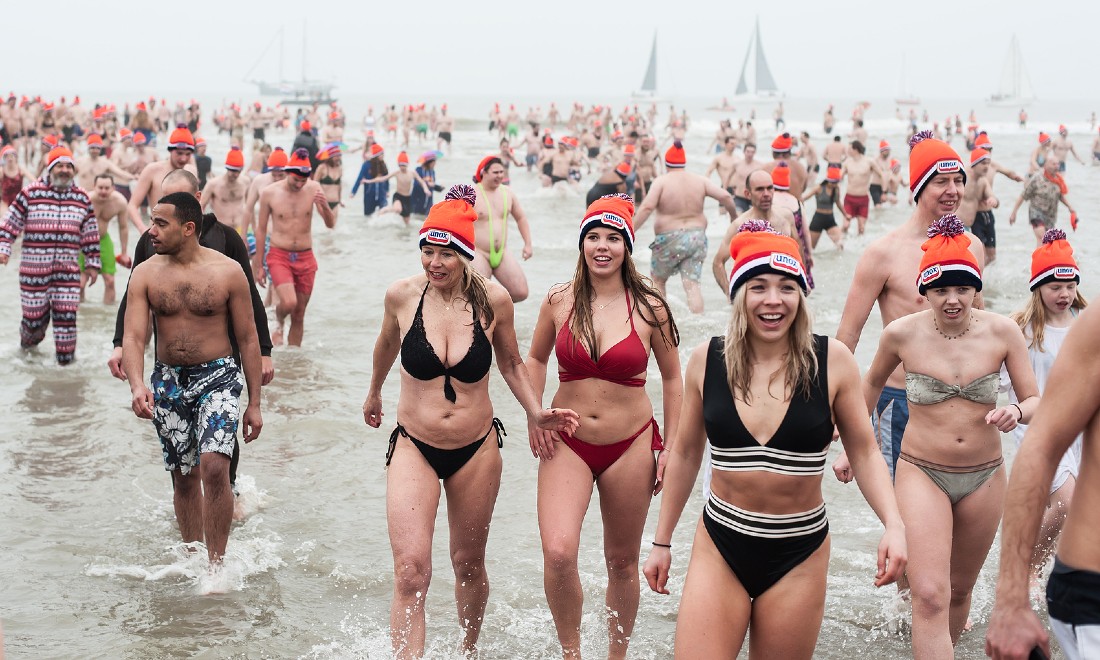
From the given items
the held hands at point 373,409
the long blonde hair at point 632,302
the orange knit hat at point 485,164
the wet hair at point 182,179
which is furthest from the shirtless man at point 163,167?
the long blonde hair at point 632,302

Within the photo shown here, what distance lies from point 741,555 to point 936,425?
147 cm

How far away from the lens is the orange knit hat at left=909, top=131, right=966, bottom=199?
525cm

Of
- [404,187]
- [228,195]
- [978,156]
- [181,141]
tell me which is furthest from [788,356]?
[404,187]

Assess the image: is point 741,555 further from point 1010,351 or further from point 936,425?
point 1010,351

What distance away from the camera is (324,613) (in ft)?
18.6

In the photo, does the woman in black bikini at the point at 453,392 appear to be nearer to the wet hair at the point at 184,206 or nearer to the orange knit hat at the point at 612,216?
the orange knit hat at the point at 612,216

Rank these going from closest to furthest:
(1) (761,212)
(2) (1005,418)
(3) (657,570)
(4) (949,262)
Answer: (3) (657,570)
(2) (1005,418)
(4) (949,262)
(1) (761,212)

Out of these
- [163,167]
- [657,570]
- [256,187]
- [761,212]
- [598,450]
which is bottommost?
[657,570]

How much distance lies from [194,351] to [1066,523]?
4.14m

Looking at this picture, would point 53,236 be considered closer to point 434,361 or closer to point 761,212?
point 761,212

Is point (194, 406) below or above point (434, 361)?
below

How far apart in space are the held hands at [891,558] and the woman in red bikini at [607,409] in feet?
4.45

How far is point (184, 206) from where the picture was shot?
5477mm

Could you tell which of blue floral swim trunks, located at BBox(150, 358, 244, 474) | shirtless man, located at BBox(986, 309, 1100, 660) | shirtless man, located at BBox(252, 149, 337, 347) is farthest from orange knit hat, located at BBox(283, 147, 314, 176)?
shirtless man, located at BBox(986, 309, 1100, 660)
